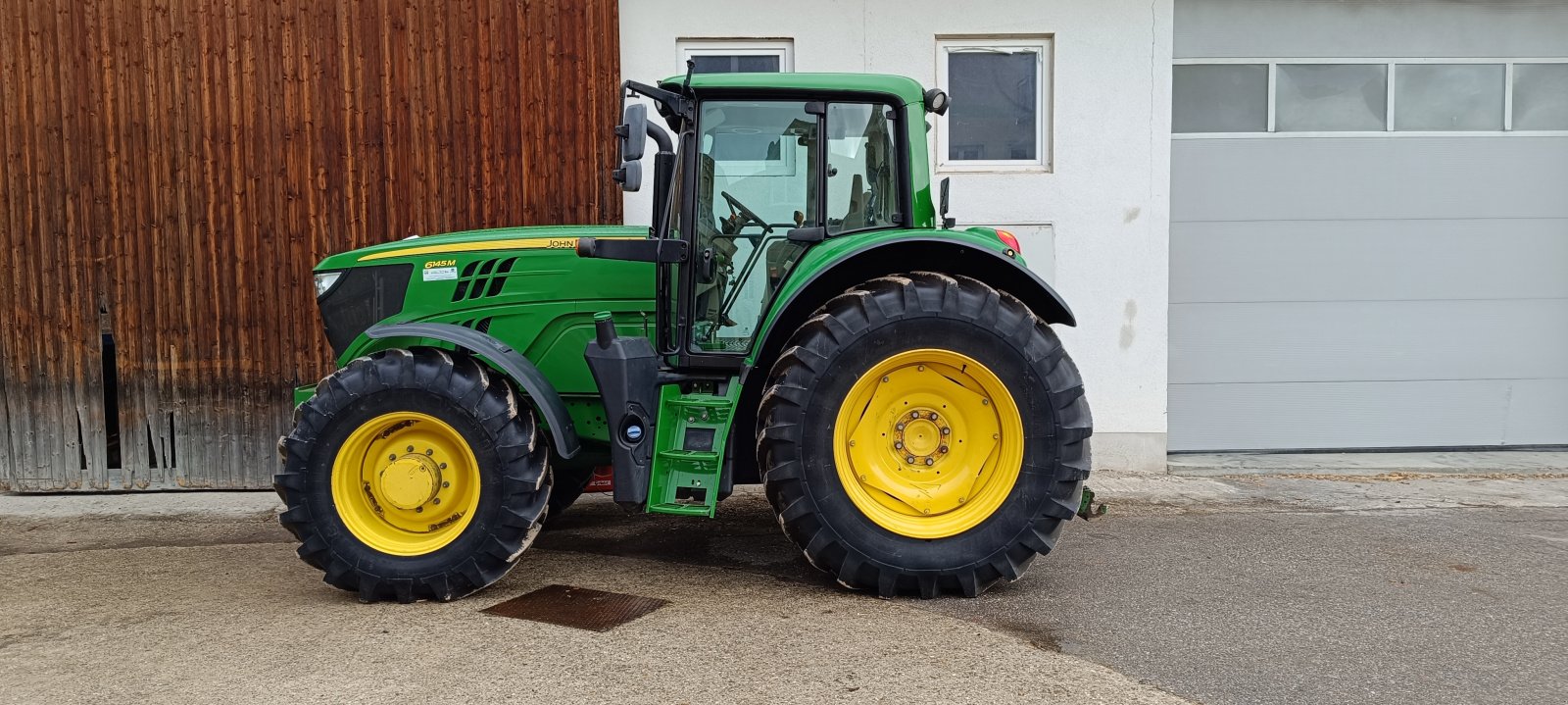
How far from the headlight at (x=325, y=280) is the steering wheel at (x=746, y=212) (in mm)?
1965

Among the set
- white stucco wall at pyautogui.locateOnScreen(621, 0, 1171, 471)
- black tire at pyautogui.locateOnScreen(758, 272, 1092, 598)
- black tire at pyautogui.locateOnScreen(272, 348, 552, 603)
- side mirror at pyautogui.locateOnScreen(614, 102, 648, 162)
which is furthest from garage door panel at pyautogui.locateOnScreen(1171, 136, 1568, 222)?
black tire at pyautogui.locateOnScreen(272, 348, 552, 603)

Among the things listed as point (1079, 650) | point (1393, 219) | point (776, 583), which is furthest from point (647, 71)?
point (1393, 219)

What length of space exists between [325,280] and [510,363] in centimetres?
134

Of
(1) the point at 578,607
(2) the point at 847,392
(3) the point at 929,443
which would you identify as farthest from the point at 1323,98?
(1) the point at 578,607

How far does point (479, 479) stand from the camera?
4461mm

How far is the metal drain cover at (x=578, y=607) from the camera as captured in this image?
419cm

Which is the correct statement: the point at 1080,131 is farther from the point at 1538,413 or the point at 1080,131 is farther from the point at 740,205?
the point at 1538,413

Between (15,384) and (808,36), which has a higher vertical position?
(808,36)

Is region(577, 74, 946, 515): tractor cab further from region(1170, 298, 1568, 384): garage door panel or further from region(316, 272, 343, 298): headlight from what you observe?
region(1170, 298, 1568, 384): garage door panel

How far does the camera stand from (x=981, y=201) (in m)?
7.47

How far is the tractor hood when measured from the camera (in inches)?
202

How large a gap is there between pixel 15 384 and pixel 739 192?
543 cm

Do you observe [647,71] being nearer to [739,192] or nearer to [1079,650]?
[739,192]

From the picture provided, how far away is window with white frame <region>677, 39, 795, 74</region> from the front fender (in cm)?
331
